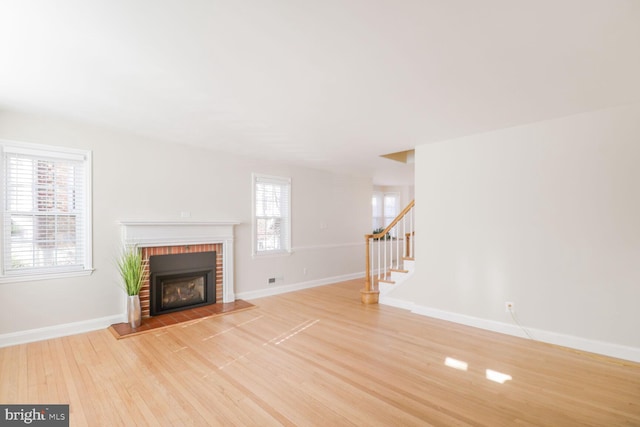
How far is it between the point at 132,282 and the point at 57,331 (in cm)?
93

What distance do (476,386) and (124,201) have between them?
15.1 ft

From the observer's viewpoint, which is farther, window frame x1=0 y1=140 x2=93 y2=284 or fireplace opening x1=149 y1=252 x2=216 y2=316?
fireplace opening x1=149 y1=252 x2=216 y2=316

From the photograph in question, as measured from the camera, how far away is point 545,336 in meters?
3.53

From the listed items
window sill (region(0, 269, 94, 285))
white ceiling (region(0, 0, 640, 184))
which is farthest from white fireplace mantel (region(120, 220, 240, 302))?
white ceiling (region(0, 0, 640, 184))

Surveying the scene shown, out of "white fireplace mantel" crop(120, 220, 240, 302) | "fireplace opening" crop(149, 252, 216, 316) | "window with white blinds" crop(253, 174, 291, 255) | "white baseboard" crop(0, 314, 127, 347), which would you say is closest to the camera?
"white baseboard" crop(0, 314, 127, 347)

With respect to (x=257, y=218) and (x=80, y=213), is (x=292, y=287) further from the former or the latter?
(x=80, y=213)

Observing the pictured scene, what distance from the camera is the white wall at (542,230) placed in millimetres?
3137

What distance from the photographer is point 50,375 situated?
2.76m

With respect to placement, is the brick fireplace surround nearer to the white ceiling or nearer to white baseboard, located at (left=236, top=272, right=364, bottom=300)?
white baseboard, located at (left=236, top=272, right=364, bottom=300)

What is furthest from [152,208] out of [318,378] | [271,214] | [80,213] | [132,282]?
[318,378]

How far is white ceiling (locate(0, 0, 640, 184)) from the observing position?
1.77m

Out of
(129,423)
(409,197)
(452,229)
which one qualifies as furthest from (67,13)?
(409,197)

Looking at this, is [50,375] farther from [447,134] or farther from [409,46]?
[447,134]

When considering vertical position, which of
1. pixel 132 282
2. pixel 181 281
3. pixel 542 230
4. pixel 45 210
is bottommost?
pixel 181 281
